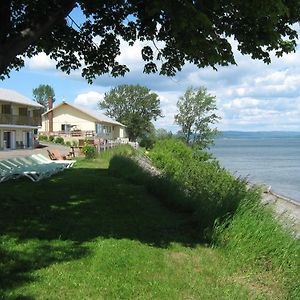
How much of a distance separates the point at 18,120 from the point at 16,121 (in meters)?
0.55

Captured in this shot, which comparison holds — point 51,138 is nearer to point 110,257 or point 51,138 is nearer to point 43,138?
point 43,138

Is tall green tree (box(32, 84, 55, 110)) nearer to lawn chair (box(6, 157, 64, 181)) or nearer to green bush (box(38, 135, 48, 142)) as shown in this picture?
green bush (box(38, 135, 48, 142))

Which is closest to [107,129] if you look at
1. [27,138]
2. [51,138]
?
[51,138]

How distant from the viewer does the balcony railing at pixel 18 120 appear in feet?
Answer: 160

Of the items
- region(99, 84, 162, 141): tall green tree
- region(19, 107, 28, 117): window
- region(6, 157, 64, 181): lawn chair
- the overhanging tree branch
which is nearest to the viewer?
the overhanging tree branch

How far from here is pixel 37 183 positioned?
47.3 feet

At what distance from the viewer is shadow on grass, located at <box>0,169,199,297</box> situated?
6.49 m

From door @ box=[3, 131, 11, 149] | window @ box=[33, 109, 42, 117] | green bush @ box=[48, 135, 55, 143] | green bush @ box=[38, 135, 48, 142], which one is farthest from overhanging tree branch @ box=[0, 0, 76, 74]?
green bush @ box=[38, 135, 48, 142]

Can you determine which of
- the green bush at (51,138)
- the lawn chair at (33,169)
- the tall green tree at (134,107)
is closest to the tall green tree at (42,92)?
the tall green tree at (134,107)

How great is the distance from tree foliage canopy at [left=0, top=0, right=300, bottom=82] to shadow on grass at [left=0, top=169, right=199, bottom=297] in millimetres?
2683

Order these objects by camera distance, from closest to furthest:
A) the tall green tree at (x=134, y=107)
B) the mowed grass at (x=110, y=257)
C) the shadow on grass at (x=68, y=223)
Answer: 1. the mowed grass at (x=110, y=257)
2. the shadow on grass at (x=68, y=223)
3. the tall green tree at (x=134, y=107)

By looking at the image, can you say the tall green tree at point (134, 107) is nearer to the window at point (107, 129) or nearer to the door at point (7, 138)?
the window at point (107, 129)

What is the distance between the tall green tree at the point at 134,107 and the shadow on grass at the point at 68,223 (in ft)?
290

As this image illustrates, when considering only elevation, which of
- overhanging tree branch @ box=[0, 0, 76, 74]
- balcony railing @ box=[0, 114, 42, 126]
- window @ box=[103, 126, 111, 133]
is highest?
overhanging tree branch @ box=[0, 0, 76, 74]
